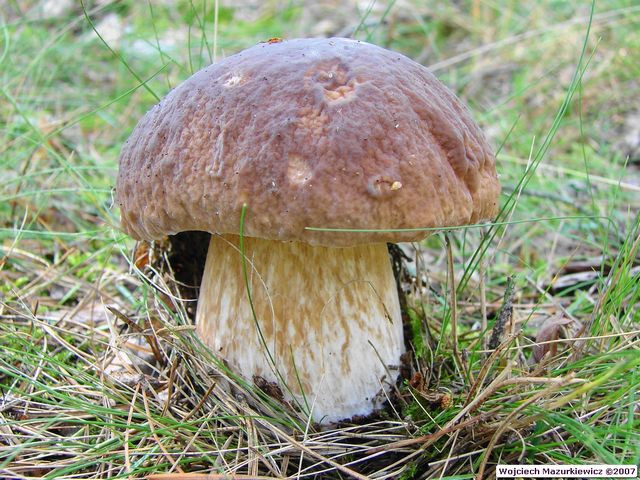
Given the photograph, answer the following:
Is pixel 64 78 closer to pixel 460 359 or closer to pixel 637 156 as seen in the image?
pixel 460 359

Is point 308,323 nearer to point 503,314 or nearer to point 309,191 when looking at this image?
point 309,191

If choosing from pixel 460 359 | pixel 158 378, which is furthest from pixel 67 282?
pixel 460 359

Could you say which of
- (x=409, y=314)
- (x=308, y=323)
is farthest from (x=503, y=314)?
(x=308, y=323)

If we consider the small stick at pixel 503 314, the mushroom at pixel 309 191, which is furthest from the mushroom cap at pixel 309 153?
the small stick at pixel 503 314

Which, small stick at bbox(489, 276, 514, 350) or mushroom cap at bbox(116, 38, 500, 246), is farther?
small stick at bbox(489, 276, 514, 350)

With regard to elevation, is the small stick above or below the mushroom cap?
below

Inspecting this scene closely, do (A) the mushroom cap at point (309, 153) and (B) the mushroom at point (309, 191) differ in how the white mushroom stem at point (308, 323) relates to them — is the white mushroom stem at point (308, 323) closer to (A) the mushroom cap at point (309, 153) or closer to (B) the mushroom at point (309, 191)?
(B) the mushroom at point (309, 191)

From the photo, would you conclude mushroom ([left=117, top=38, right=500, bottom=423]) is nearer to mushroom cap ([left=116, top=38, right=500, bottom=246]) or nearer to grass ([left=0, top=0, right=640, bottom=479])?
mushroom cap ([left=116, top=38, right=500, bottom=246])

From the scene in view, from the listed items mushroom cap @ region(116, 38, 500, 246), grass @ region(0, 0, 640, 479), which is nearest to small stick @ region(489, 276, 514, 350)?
grass @ region(0, 0, 640, 479)
